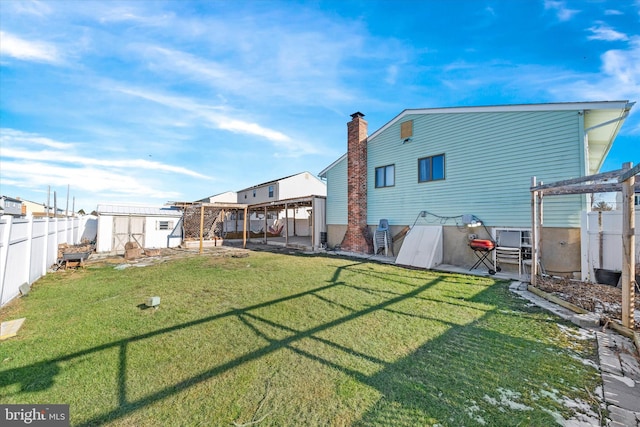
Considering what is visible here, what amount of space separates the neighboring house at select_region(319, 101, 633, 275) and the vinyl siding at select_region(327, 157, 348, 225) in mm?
101

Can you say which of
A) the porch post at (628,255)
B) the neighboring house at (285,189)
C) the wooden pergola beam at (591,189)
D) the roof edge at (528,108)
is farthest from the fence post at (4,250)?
the neighboring house at (285,189)

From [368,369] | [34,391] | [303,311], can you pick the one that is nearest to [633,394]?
[368,369]

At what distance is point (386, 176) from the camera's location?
39.1 feet

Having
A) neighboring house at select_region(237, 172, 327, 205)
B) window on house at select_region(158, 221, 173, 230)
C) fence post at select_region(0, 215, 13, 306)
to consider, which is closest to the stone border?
fence post at select_region(0, 215, 13, 306)

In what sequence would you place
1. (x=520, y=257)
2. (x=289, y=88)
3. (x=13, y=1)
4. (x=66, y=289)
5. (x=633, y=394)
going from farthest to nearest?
(x=289, y=88)
(x=520, y=257)
(x=66, y=289)
(x=13, y=1)
(x=633, y=394)

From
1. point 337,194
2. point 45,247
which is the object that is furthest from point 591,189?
point 45,247

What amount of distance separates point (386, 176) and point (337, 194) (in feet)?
10.4

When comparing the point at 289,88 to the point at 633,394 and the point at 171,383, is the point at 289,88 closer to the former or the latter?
the point at 171,383

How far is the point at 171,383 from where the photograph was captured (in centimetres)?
261

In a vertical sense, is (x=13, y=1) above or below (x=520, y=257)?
above

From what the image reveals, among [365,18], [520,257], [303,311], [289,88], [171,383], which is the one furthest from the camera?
[289,88]

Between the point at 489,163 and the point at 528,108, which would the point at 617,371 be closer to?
the point at 489,163

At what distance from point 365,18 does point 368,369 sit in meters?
10.0

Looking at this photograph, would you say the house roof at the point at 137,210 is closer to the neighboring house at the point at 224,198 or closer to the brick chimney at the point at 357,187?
the neighboring house at the point at 224,198
